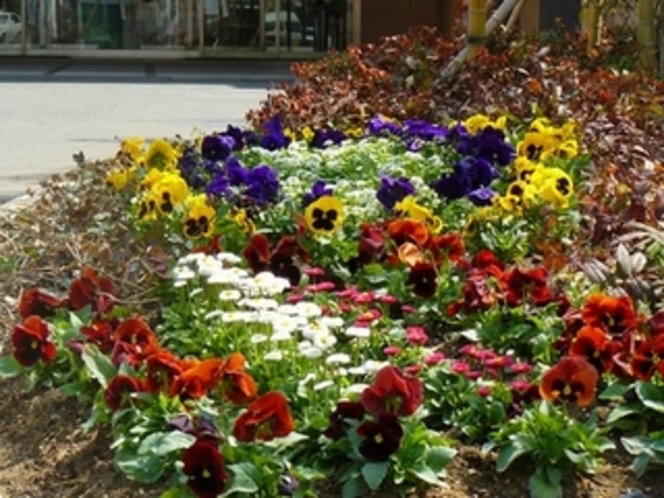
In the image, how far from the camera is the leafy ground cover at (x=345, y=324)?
3.34m

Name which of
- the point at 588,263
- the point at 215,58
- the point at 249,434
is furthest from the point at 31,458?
the point at 215,58

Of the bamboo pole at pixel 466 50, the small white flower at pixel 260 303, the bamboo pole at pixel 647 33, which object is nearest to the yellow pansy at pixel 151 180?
the small white flower at pixel 260 303

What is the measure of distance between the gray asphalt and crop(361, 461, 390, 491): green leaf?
5650mm

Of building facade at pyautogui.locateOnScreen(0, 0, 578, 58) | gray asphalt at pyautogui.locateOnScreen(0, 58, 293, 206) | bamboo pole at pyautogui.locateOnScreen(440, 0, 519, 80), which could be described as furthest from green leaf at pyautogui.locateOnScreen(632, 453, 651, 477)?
building facade at pyautogui.locateOnScreen(0, 0, 578, 58)

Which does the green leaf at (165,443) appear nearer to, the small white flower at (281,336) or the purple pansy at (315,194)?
the small white flower at (281,336)

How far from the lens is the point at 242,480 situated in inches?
126

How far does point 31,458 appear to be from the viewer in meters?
3.99

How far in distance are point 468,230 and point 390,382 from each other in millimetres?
1929

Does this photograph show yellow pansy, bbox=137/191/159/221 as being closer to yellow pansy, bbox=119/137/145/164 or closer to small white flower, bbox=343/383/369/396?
yellow pansy, bbox=119/137/145/164

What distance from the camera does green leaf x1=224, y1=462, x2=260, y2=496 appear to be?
10.4ft

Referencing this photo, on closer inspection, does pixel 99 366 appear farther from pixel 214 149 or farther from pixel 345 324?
pixel 214 149

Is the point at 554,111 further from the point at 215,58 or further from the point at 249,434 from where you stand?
the point at 215,58

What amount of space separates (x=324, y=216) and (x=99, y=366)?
1.31 m

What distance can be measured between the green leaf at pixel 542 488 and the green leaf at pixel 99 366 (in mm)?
1251
